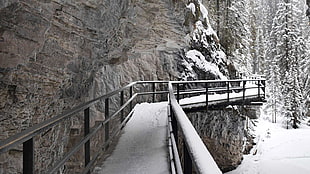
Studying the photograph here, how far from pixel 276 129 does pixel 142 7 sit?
2773 cm

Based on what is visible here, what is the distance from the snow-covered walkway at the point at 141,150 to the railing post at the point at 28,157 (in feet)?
7.48

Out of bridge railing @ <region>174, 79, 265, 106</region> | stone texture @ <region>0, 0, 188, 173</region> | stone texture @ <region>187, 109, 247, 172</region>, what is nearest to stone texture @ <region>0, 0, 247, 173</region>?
stone texture @ <region>0, 0, 188, 173</region>

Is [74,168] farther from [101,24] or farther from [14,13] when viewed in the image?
[14,13]

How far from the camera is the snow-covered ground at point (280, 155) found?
1548cm

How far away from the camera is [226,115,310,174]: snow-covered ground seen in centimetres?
1548

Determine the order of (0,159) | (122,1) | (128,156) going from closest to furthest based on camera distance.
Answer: (128,156)
(0,159)
(122,1)

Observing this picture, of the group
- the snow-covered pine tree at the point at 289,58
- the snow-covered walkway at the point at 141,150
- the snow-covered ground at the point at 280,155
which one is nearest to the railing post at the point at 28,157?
the snow-covered walkway at the point at 141,150

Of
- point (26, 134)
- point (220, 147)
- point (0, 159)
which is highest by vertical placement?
point (26, 134)

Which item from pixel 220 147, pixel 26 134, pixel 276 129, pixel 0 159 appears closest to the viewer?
pixel 26 134

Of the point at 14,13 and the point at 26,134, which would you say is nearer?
the point at 26,134

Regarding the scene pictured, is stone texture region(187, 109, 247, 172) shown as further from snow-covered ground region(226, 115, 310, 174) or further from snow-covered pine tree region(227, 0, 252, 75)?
snow-covered pine tree region(227, 0, 252, 75)

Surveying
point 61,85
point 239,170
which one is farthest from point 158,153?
point 239,170

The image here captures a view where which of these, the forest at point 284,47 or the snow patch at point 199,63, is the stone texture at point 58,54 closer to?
the snow patch at point 199,63

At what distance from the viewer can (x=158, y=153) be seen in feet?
15.5
